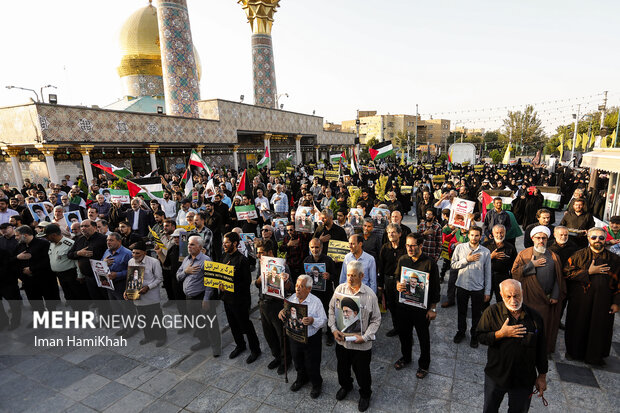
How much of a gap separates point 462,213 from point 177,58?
26.6 m

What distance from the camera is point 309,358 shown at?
4000 mm

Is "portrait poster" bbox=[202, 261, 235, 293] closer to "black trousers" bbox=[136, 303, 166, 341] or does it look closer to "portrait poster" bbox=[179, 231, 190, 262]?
"portrait poster" bbox=[179, 231, 190, 262]

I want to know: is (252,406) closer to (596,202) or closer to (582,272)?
(582,272)

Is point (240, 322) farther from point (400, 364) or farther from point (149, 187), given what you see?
point (149, 187)

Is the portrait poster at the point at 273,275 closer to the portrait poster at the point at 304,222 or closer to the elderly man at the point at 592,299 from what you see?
the portrait poster at the point at 304,222

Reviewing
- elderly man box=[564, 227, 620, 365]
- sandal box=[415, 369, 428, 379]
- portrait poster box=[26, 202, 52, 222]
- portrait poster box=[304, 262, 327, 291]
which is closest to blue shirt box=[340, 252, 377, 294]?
portrait poster box=[304, 262, 327, 291]

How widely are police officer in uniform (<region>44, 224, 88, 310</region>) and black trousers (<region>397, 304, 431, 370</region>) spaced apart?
6.14 metres

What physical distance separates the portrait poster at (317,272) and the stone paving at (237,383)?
1205mm

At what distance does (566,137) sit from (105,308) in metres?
64.6

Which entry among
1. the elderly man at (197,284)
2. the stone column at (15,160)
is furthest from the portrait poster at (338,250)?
the stone column at (15,160)

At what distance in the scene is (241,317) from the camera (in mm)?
4805

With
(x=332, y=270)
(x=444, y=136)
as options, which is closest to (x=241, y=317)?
(x=332, y=270)

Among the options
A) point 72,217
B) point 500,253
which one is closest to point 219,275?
point 500,253

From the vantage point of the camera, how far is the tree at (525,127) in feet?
194
